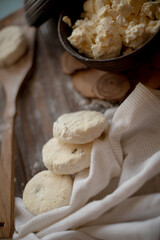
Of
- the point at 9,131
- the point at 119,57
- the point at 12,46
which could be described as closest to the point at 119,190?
the point at 119,57

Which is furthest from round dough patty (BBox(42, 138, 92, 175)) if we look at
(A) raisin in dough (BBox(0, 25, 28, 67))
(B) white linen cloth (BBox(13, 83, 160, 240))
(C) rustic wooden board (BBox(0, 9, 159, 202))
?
(A) raisin in dough (BBox(0, 25, 28, 67))

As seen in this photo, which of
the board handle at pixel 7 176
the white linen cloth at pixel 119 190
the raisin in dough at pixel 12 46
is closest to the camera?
the white linen cloth at pixel 119 190

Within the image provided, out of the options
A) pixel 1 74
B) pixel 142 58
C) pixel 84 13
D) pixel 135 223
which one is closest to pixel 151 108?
pixel 142 58

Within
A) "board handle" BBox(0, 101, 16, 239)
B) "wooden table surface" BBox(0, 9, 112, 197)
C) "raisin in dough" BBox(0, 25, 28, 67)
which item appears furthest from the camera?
"raisin in dough" BBox(0, 25, 28, 67)

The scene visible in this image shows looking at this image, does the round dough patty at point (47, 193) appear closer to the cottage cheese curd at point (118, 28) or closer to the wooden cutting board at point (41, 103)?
the wooden cutting board at point (41, 103)

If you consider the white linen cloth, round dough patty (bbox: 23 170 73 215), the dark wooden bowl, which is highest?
the dark wooden bowl

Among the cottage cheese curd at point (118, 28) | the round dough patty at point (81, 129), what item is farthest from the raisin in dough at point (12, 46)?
the round dough patty at point (81, 129)

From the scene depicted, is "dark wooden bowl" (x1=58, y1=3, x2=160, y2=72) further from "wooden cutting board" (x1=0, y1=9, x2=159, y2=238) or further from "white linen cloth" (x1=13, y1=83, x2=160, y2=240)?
"wooden cutting board" (x1=0, y1=9, x2=159, y2=238)
